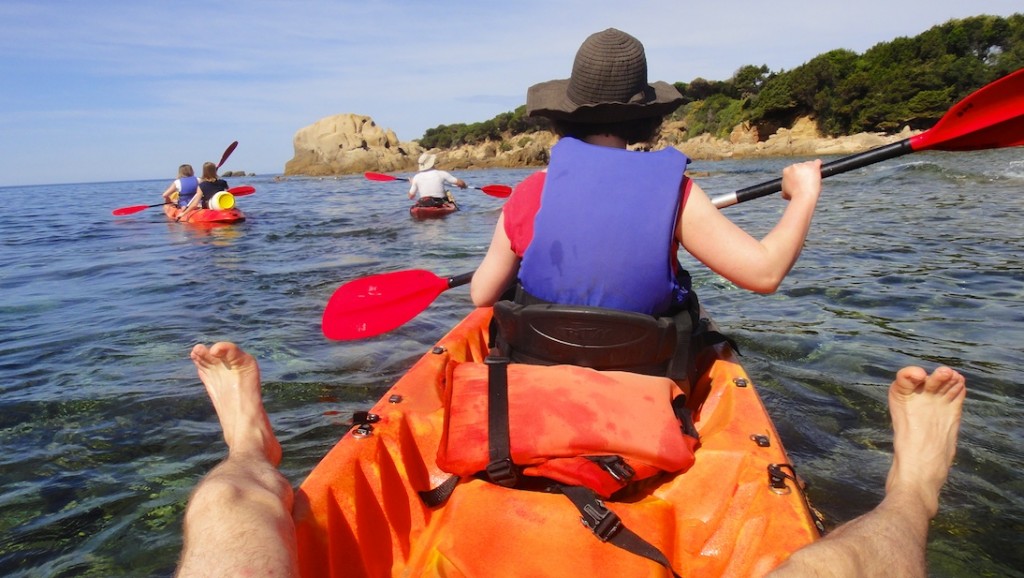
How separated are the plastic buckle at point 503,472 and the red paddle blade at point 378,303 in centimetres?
157

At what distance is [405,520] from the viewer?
207cm

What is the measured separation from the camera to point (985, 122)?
2.93 m

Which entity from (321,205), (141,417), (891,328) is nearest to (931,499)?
(891,328)

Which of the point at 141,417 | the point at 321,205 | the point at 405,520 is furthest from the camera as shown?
the point at 321,205

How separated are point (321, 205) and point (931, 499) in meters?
17.2

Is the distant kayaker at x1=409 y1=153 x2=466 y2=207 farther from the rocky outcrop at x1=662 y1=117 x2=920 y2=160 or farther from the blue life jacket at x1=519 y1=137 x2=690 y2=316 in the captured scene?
the rocky outcrop at x1=662 y1=117 x2=920 y2=160

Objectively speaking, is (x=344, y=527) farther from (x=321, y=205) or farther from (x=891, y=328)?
(x=321, y=205)

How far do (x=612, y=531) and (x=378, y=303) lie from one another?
209 centimetres

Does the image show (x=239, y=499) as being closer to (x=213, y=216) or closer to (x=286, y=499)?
(x=286, y=499)

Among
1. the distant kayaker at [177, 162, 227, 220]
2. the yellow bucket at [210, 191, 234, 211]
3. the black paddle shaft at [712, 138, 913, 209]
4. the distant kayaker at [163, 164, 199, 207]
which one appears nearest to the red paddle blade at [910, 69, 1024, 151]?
the black paddle shaft at [712, 138, 913, 209]

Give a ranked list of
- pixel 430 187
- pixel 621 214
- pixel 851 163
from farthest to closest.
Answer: pixel 430 187 → pixel 851 163 → pixel 621 214

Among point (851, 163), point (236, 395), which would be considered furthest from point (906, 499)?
point (236, 395)

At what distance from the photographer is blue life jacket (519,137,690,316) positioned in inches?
78.4

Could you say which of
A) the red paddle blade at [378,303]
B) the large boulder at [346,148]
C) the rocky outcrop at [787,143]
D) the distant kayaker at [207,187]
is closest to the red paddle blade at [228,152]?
the distant kayaker at [207,187]
